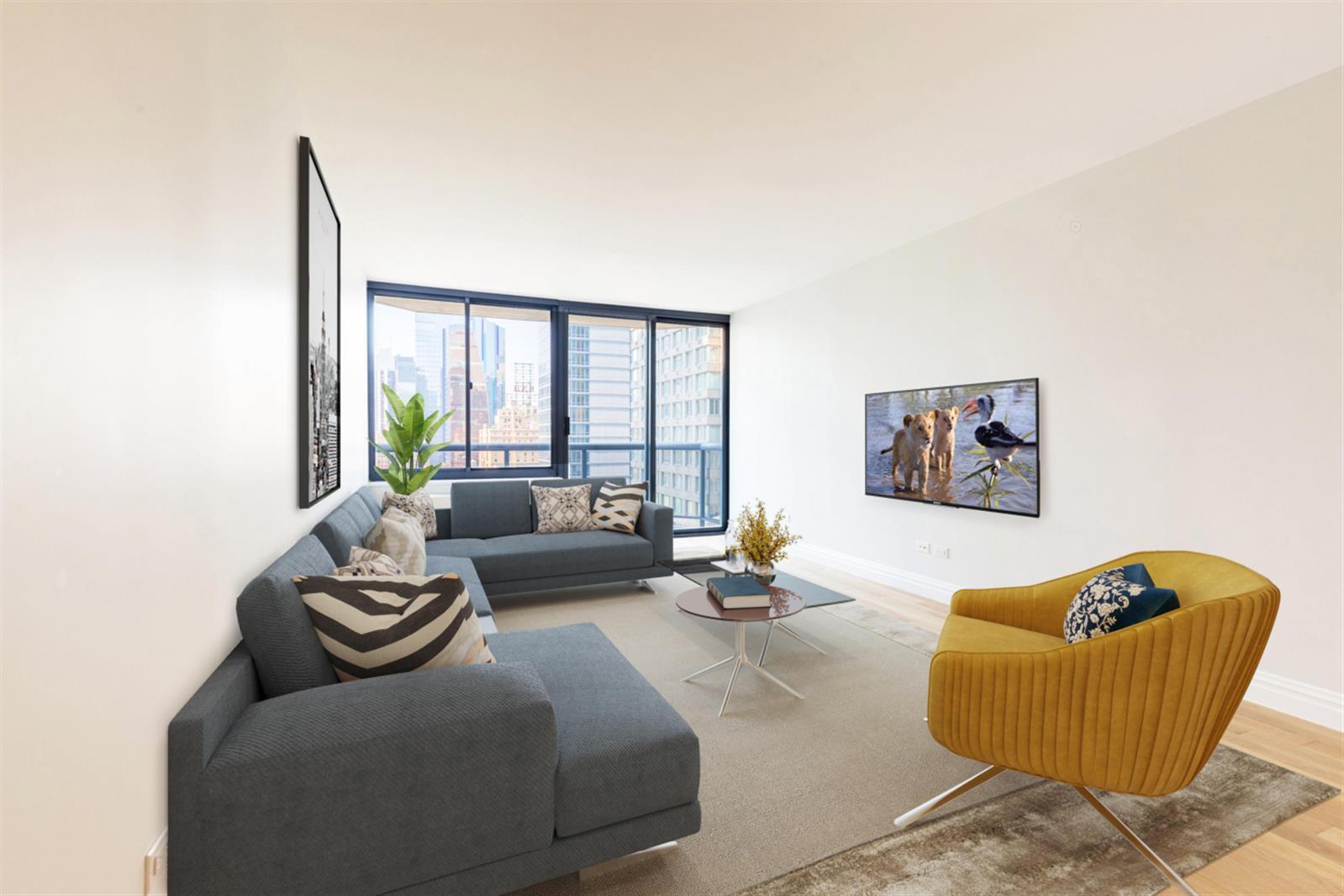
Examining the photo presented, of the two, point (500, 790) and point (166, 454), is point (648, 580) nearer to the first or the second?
point (500, 790)

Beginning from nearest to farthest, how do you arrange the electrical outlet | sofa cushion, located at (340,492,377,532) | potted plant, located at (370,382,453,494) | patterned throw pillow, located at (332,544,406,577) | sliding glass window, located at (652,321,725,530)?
1. the electrical outlet
2. patterned throw pillow, located at (332,544,406,577)
3. sofa cushion, located at (340,492,377,532)
4. potted plant, located at (370,382,453,494)
5. sliding glass window, located at (652,321,725,530)

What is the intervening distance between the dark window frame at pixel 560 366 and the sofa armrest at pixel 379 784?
4610 mm

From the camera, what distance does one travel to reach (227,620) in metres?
1.58

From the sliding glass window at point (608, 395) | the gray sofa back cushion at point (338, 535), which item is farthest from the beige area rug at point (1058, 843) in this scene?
the sliding glass window at point (608, 395)

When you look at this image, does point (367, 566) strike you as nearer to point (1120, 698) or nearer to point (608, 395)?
point (1120, 698)

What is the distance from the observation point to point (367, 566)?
78.8 inches

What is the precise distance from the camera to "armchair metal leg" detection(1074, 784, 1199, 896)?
63.5 inches

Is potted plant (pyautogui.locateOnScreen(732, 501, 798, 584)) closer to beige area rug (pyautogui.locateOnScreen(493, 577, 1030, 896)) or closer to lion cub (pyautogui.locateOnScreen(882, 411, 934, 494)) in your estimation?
beige area rug (pyautogui.locateOnScreen(493, 577, 1030, 896))

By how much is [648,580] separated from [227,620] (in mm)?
3661

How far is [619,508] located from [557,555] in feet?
2.64

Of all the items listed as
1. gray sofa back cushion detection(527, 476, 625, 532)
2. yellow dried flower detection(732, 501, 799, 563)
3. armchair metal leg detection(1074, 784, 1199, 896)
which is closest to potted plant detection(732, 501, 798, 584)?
yellow dried flower detection(732, 501, 799, 563)

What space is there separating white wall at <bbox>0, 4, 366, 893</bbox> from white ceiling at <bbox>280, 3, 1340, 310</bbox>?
0.96 metres

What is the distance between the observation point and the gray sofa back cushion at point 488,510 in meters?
4.91

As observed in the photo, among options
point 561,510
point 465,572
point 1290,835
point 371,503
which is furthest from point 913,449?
point 371,503
